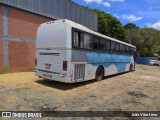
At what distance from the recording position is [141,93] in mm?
9070

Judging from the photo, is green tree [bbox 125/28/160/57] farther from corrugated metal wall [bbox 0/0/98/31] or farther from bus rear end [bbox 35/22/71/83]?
bus rear end [bbox 35/22/71/83]

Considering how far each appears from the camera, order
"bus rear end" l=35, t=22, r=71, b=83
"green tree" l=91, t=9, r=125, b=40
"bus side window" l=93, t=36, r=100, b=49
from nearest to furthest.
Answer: "bus rear end" l=35, t=22, r=71, b=83 < "bus side window" l=93, t=36, r=100, b=49 < "green tree" l=91, t=9, r=125, b=40

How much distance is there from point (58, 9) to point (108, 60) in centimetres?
859

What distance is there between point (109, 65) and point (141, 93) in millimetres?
4332

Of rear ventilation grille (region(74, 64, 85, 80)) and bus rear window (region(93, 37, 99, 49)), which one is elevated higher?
bus rear window (region(93, 37, 99, 49))

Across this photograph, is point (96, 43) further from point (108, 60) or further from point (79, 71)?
point (79, 71)

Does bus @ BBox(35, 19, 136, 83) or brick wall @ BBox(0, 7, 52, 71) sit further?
brick wall @ BBox(0, 7, 52, 71)

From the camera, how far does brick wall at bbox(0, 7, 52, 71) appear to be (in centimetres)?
1437

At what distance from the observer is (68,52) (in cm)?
873

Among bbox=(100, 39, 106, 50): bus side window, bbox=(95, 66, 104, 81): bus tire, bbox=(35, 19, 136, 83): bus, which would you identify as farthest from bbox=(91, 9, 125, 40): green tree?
bbox=(35, 19, 136, 83): bus

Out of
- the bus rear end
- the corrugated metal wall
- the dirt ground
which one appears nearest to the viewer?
the dirt ground

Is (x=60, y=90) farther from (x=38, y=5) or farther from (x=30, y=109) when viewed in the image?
(x=38, y=5)

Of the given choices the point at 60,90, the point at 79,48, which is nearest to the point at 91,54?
the point at 79,48

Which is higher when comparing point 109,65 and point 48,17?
point 48,17
